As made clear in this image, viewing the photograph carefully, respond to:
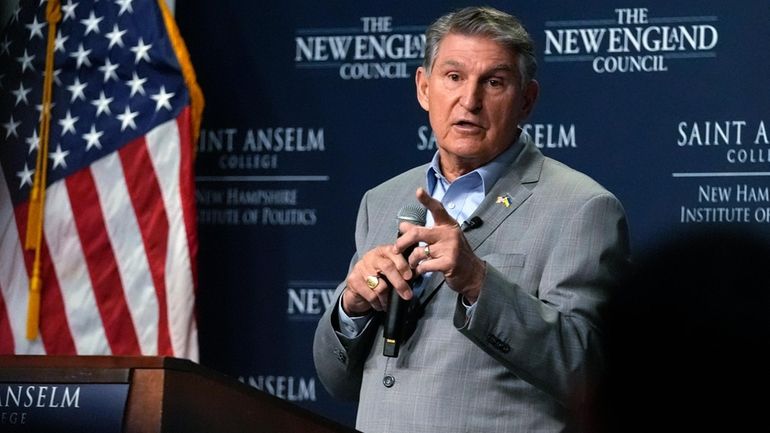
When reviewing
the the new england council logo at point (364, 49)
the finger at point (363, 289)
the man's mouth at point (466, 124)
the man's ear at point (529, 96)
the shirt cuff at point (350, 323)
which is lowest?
the shirt cuff at point (350, 323)

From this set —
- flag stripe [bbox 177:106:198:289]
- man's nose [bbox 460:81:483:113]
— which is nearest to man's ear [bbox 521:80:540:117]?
man's nose [bbox 460:81:483:113]

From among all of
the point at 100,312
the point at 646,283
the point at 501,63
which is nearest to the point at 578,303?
the point at 501,63

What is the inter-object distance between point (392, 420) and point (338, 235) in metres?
2.07

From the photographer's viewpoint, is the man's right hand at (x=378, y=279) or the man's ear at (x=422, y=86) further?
the man's ear at (x=422, y=86)

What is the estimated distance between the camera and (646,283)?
2.82ft

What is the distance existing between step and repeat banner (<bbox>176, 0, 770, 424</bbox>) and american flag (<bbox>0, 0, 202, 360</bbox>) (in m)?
0.24

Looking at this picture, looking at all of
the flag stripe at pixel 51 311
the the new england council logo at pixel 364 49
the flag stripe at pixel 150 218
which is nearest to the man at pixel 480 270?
the the new england council logo at pixel 364 49

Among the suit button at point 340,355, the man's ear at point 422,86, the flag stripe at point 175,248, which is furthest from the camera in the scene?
the flag stripe at point 175,248

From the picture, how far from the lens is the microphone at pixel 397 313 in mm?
2584

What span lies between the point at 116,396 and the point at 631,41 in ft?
9.98

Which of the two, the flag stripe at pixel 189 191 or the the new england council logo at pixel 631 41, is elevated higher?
the the new england council logo at pixel 631 41

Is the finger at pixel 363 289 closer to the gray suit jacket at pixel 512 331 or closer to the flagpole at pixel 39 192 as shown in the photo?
the gray suit jacket at pixel 512 331

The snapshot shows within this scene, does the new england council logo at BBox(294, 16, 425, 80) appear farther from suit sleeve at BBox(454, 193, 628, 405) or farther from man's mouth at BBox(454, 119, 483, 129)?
suit sleeve at BBox(454, 193, 628, 405)

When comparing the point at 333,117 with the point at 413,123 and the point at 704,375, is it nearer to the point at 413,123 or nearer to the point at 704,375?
the point at 413,123
